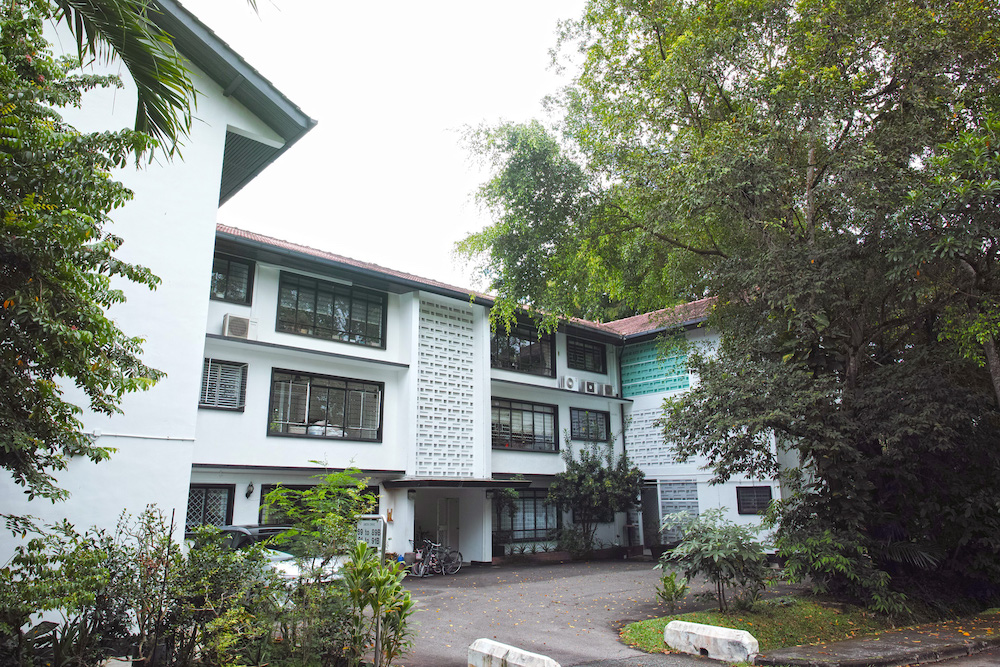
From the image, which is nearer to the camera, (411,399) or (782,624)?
(782,624)

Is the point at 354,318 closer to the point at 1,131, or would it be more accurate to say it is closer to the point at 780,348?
the point at 780,348

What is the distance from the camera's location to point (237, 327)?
15.4m

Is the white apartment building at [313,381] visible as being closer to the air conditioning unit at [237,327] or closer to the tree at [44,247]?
the air conditioning unit at [237,327]

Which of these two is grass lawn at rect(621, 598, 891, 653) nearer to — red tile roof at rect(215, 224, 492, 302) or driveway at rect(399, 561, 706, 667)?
driveway at rect(399, 561, 706, 667)

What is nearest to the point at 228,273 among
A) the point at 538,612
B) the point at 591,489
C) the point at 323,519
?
the point at 538,612

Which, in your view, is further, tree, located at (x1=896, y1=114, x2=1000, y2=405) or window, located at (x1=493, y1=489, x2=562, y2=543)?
window, located at (x1=493, y1=489, x2=562, y2=543)

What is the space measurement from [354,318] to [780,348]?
10801mm

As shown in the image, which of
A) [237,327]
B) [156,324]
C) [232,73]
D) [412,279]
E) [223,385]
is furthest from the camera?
[412,279]

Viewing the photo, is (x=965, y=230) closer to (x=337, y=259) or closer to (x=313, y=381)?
(x=337, y=259)

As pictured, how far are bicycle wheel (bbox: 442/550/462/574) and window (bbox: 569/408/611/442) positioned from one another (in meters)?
6.77

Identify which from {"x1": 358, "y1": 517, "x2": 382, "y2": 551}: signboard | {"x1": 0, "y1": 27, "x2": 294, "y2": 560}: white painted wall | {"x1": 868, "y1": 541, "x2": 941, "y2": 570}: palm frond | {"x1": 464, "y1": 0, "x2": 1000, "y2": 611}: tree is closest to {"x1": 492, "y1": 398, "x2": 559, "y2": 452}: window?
{"x1": 358, "y1": 517, "x2": 382, "y2": 551}: signboard

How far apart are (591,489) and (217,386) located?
1168 cm

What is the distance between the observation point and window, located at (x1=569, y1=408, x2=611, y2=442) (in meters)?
23.7

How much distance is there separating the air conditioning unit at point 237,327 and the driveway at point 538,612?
6.96 metres
